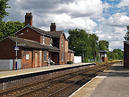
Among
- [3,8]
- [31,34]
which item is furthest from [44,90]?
[31,34]

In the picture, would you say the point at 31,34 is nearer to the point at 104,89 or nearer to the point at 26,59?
the point at 26,59

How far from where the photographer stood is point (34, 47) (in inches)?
1223

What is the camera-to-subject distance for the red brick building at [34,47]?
29219 mm

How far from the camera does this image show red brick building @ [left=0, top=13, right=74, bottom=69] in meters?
29.2

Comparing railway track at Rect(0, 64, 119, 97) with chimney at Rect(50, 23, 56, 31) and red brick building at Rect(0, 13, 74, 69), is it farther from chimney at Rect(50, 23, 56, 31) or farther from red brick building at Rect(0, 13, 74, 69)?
chimney at Rect(50, 23, 56, 31)

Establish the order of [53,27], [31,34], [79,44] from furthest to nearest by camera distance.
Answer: [79,44] → [53,27] → [31,34]

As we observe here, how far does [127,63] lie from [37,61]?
20240 millimetres

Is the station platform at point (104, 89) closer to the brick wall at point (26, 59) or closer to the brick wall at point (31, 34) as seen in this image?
the brick wall at point (26, 59)

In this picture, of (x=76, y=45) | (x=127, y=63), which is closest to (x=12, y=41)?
(x=127, y=63)

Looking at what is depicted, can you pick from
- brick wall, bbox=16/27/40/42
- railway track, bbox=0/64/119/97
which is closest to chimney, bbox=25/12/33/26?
brick wall, bbox=16/27/40/42

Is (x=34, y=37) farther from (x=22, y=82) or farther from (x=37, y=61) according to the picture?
(x=22, y=82)

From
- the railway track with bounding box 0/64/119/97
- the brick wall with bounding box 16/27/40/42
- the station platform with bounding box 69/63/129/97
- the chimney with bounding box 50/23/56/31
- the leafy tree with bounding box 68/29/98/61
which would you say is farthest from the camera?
the leafy tree with bounding box 68/29/98/61

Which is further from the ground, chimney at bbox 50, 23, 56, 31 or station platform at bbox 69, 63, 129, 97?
chimney at bbox 50, 23, 56, 31

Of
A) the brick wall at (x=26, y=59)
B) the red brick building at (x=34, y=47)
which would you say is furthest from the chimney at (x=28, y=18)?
the brick wall at (x=26, y=59)
